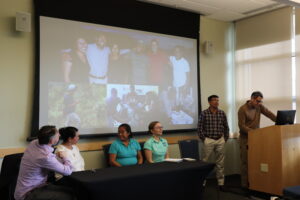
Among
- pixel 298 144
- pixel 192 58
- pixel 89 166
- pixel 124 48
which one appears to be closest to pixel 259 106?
pixel 298 144

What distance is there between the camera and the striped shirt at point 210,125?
5.30 metres

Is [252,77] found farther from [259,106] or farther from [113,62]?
[113,62]

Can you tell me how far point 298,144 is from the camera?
4.58 m

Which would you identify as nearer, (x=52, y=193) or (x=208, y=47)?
(x=52, y=193)

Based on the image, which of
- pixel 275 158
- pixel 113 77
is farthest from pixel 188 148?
pixel 113 77

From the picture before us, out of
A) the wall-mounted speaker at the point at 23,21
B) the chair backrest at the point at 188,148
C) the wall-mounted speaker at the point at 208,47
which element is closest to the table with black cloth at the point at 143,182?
the chair backrest at the point at 188,148

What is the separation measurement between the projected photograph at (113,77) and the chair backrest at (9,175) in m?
1.03

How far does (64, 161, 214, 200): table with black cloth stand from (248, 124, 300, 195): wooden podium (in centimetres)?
134

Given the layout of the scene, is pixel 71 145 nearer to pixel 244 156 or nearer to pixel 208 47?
pixel 244 156

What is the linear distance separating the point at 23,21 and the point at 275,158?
147 inches

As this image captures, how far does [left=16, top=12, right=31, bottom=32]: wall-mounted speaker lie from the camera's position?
409 cm

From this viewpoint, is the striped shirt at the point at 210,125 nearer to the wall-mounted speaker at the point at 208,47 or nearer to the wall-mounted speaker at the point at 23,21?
the wall-mounted speaker at the point at 208,47

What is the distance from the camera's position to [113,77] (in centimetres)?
491

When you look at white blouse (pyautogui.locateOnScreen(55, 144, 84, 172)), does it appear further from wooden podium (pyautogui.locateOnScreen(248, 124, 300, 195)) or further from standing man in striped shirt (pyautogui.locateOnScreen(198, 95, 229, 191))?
wooden podium (pyautogui.locateOnScreen(248, 124, 300, 195))
